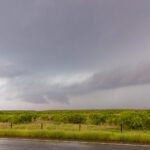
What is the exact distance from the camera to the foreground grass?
51.2 ft

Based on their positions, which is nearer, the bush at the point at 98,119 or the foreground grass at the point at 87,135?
the foreground grass at the point at 87,135

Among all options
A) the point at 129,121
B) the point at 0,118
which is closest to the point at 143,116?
the point at 129,121

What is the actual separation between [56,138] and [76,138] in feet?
5.70

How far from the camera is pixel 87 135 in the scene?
16797mm

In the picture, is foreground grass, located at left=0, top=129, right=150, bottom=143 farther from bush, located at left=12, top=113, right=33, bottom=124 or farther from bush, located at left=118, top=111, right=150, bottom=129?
bush, located at left=12, top=113, right=33, bottom=124

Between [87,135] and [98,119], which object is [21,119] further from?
[87,135]

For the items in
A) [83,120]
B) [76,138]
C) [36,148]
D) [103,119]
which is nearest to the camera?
[36,148]

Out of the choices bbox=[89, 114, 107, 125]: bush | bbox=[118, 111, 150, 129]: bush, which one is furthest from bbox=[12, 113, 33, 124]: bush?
bbox=[118, 111, 150, 129]: bush

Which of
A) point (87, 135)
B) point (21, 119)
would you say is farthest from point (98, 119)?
point (87, 135)

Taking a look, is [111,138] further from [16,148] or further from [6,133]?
[6,133]

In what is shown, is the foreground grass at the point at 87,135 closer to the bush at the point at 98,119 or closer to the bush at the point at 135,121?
the bush at the point at 135,121

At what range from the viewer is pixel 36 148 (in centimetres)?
1248

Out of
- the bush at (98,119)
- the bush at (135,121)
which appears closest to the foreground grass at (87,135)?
the bush at (135,121)

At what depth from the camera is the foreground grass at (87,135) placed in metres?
15.6
